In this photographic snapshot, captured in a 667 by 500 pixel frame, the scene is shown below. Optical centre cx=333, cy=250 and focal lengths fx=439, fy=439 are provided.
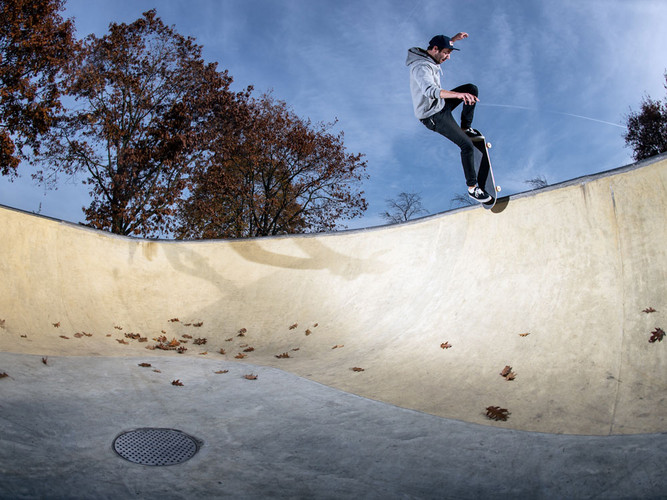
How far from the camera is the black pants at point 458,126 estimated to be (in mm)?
6117

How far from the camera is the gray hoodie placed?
5859 millimetres

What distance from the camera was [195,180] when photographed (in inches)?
810

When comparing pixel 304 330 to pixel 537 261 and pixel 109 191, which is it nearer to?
pixel 537 261

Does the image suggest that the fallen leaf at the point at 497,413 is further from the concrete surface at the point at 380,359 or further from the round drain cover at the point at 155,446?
the round drain cover at the point at 155,446

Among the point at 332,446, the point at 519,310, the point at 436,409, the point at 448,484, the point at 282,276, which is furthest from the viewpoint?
the point at 282,276

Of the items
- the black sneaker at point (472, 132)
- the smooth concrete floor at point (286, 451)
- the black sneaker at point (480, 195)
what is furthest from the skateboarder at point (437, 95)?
the smooth concrete floor at point (286, 451)

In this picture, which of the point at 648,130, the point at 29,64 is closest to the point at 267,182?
the point at 29,64

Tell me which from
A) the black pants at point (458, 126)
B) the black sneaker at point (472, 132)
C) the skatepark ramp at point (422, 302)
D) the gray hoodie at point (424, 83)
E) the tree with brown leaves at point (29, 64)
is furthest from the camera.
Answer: the tree with brown leaves at point (29, 64)

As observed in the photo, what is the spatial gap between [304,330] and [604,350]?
16.6 ft

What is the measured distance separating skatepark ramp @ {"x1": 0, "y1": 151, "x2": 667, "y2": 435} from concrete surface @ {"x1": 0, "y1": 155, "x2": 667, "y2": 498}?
1.1 inches

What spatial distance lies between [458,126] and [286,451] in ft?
15.8

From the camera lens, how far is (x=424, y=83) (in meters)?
5.88

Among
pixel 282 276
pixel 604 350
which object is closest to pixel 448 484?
pixel 604 350

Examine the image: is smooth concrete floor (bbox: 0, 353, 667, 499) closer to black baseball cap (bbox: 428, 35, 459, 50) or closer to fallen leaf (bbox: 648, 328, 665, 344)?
fallen leaf (bbox: 648, 328, 665, 344)
